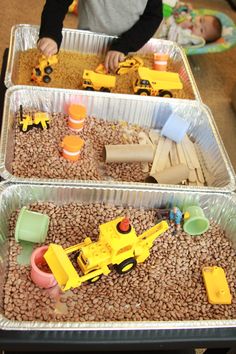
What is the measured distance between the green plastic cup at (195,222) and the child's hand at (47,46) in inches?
27.2

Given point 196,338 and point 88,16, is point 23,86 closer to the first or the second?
point 88,16

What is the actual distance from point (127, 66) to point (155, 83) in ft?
0.48

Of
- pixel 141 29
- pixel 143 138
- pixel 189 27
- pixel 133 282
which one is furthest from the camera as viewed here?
pixel 189 27

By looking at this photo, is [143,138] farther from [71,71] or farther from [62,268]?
[62,268]

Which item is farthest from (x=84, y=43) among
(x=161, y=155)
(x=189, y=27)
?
(x=189, y=27)

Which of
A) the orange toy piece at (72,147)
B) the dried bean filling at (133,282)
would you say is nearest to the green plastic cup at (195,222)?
→ the dried bean filling at (133,282)

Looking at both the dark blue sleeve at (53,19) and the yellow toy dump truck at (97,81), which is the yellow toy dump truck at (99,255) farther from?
the dark blue sleeve at (53,19)

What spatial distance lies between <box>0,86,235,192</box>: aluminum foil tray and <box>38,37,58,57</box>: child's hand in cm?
Result: 16

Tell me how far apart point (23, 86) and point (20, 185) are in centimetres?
39

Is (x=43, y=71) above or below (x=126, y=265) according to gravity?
above

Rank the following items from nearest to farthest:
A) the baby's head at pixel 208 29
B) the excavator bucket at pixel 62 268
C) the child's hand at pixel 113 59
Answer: the excavator bucket at pixel 62 268 → the child's hand at pixel 113 59 → the baby's head at pixel 208 29

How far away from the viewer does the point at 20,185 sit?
1071mm

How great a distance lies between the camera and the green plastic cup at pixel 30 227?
1.01 metres

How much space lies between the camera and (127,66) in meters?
1.52
